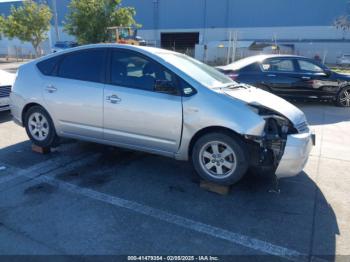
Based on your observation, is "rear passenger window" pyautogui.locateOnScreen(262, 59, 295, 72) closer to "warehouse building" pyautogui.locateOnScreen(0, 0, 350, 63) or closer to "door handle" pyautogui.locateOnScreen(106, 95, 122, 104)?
"door handle" pyautogui.locateOnScreen(106, 95, 122, 104)

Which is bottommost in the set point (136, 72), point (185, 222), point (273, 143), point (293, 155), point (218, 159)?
point (185, 222)

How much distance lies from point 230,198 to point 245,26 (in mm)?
40230

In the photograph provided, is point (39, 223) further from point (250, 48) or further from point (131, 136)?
point (250, 48)

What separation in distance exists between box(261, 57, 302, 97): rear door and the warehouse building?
21.1 metres

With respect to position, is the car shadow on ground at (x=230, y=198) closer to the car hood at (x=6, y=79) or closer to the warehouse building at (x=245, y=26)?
the car hood at (x=6, y=79)

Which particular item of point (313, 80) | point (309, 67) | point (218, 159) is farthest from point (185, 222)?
point (309, 67)

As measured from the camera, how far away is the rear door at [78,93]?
14.9ft

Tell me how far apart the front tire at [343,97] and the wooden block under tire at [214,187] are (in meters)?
7.06

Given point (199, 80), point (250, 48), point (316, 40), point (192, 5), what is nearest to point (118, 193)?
point (199, 80)

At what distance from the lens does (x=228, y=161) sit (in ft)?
12.8

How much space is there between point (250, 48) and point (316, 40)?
9.96m

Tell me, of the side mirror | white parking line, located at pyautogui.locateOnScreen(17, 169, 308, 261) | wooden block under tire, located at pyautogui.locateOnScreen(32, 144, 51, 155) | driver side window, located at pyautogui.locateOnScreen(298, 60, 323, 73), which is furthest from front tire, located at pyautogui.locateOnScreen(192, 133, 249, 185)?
driver side window, located at pyautogui.locateOnScreen(298, 60, 323, 73)

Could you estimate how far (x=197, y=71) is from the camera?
4.39 metres

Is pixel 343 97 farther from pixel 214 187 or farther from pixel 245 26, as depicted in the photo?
pixel 245 26
